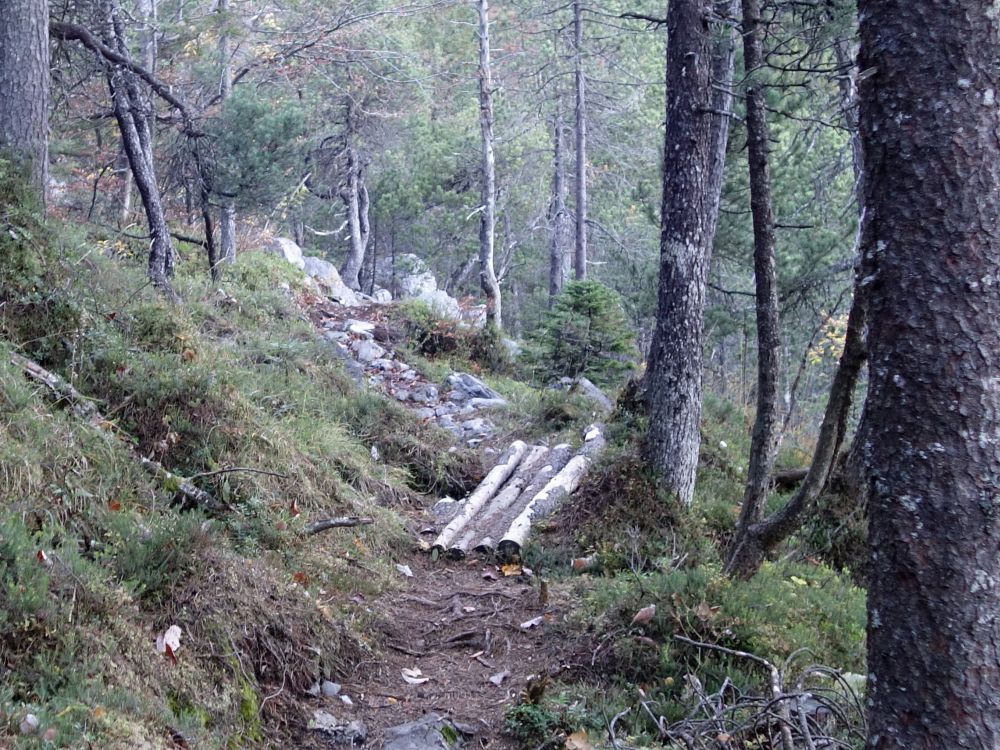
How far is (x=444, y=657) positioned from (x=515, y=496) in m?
3.08

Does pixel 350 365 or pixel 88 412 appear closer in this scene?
pixel 88 412

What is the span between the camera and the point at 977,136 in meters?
2.77

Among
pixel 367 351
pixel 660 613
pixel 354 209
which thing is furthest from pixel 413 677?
pixel 354 209

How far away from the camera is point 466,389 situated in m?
13.3

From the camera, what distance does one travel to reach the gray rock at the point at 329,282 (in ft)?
64.6

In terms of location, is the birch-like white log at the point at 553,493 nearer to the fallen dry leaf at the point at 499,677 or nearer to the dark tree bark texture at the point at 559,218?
the fallen dry leaf at the point at 499,677

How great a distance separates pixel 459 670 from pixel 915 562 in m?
3.81

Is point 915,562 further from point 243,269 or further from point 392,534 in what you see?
point 243,269

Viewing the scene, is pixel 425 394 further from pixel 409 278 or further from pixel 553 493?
pixel 409 278

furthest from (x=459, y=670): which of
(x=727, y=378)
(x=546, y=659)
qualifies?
(x=727, y=378)

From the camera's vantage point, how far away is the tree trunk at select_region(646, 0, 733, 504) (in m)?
7.89

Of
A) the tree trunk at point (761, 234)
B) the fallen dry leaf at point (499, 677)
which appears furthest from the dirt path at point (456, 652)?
the tree trunk at point (761, 234)

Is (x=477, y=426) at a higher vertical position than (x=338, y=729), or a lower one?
higher

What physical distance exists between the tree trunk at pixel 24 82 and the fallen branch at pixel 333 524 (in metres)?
3.97
